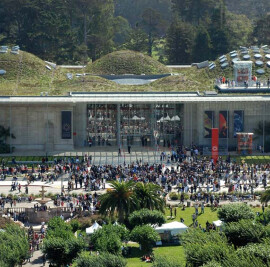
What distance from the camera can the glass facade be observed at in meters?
94.3

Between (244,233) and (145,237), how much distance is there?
655 cm

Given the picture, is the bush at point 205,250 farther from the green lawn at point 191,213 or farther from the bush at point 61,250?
the green lawn at point 191,213

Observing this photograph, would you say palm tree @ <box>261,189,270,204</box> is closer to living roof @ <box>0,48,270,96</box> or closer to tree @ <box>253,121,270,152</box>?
tree @ <box>253,121,270,152</box>

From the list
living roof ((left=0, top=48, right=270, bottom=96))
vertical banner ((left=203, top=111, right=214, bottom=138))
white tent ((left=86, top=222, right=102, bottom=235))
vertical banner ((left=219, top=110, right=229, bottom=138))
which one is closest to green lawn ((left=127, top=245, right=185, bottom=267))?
white tent ((left=86, top=222, right=102, bottom=235))

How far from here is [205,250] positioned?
48.5 metres

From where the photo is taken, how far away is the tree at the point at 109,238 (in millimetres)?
53875

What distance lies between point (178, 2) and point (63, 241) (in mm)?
106440

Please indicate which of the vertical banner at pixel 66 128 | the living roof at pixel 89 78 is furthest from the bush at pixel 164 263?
the living roof at pixel 89 78

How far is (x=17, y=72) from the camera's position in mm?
102688

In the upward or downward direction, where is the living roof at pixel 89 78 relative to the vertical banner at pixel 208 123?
upward

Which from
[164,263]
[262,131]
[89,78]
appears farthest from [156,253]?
[89,78]

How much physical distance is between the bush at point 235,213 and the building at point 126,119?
102 ft

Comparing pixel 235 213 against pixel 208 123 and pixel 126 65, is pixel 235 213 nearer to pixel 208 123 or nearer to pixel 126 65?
pixel 208 123

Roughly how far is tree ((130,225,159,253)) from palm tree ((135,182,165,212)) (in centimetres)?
564
